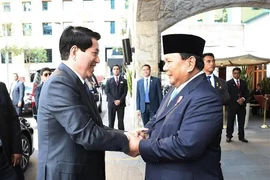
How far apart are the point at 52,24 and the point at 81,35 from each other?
3862 cm

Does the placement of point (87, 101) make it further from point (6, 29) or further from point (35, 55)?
point (6, 29)

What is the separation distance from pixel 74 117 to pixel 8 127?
50.2 inches

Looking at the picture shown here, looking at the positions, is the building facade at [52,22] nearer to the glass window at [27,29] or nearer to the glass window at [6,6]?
the glass window at [27,29]

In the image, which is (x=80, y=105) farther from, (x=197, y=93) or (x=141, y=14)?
(x=141, y=14)

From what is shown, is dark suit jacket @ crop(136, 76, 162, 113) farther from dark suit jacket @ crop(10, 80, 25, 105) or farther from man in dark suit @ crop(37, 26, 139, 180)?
man in dark suit @ crop(37, 26, 139, 180)

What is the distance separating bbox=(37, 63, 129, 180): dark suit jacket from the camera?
67.5 inches

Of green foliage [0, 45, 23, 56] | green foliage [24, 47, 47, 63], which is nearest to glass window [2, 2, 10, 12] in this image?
green foliage [24, 47, 47, 63]

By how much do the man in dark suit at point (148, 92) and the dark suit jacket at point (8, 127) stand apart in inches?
172

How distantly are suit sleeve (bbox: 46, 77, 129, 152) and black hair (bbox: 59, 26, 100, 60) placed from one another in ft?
0.70

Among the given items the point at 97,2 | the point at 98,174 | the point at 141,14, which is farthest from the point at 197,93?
the point at 97,2

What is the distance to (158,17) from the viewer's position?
736cm

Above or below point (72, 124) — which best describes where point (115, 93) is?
below

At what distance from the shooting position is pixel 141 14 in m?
7.31

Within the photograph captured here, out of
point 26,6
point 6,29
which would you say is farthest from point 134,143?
point 26,6
